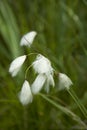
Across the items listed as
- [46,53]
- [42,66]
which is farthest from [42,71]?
[46,53]

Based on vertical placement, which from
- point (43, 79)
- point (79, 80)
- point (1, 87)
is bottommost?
point (79, 80)

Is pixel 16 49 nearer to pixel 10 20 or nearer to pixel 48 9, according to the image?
pixel 10 20

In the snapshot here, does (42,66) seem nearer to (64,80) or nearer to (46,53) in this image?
(64,80)

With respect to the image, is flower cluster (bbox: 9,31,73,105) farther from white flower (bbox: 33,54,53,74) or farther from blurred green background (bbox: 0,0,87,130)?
blurred green background (bbox: 0,0,87,130)

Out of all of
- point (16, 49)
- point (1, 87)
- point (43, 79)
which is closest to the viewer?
point (43, 79)

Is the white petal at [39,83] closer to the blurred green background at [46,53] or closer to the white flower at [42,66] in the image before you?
the white flower at [42,66]

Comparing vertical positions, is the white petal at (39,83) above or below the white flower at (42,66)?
below

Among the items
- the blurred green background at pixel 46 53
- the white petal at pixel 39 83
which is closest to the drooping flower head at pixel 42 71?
the white petal at pixel 39 83

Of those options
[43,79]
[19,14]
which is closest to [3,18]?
[19,14]
